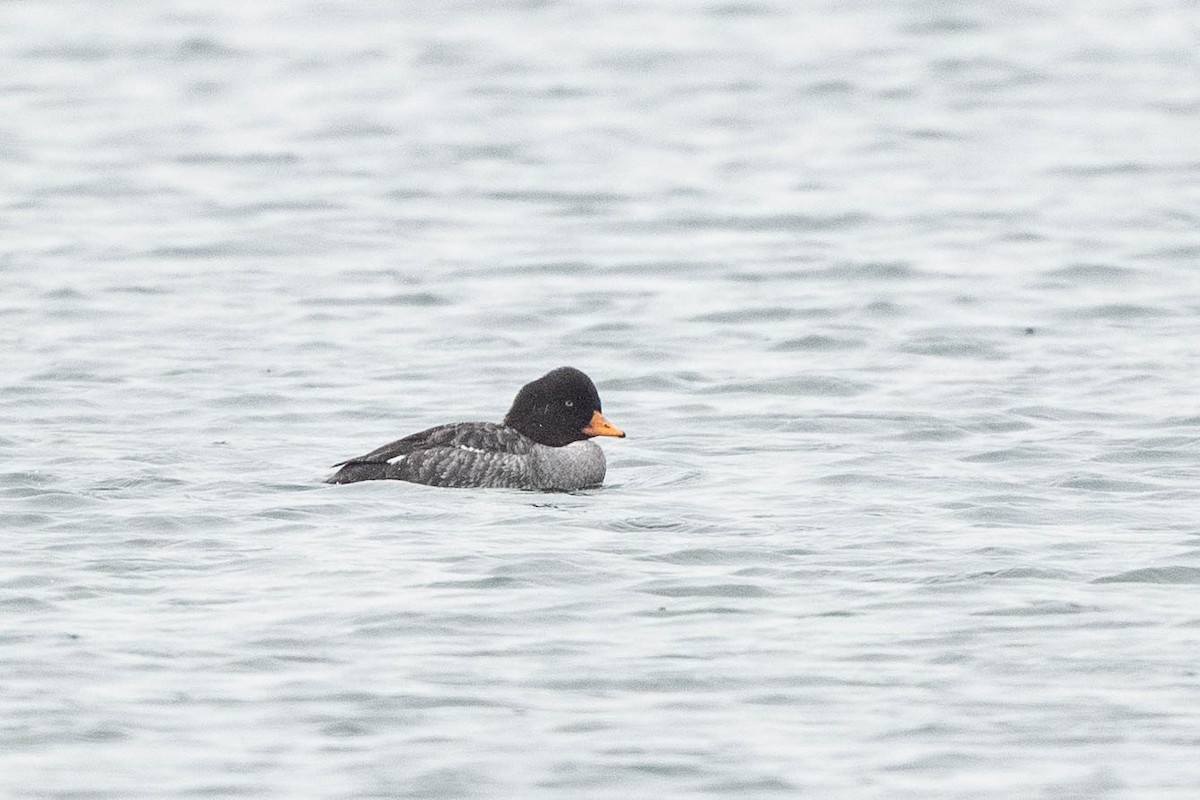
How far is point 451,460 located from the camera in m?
15.0

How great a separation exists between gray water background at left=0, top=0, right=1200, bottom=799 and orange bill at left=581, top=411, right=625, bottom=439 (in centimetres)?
33

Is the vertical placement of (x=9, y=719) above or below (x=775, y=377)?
above

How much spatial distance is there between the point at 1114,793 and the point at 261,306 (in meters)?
13.9

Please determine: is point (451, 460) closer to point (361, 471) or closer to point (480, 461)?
point (480, 461)

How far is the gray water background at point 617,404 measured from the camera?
33.8ft

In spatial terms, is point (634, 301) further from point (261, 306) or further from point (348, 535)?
point (348, 535)

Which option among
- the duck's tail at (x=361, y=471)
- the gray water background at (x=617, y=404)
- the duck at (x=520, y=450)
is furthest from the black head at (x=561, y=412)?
the duck's tail at (x=361, y=471)

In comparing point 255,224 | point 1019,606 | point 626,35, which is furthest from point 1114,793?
point 626,35

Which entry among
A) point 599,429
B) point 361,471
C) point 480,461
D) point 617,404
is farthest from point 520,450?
point 617,404

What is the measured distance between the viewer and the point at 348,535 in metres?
13.8

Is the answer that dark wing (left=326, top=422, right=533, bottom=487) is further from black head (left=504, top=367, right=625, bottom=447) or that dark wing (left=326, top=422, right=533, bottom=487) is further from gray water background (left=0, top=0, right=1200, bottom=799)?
black head (left=504, top=367, right=625, bottom=447)

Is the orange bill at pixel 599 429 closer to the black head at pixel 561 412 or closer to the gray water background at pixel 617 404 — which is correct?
the black head at pixel 561 412

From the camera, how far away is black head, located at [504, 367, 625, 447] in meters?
15.7

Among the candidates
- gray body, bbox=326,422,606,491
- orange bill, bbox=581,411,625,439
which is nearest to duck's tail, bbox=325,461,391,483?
gray body, bbox=326,422,606,491
